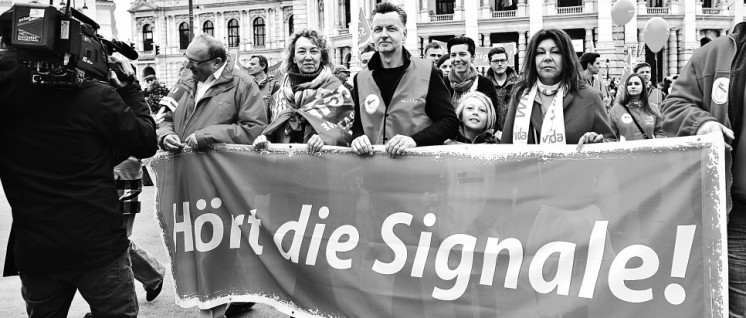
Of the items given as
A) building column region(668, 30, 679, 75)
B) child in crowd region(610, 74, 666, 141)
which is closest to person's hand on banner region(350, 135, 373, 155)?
child in crowd region(610, 74, 666, 141)

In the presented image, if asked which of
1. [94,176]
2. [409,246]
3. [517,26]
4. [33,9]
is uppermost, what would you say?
[517,26]

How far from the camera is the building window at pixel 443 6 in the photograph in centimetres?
5669

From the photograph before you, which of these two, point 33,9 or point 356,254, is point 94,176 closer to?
point 33,9

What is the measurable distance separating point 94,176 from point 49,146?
0.25 metres

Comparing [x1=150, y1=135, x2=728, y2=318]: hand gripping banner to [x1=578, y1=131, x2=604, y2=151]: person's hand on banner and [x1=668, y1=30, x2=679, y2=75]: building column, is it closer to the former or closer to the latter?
[x1=578, y1=131, x2=604, y2=151]: person's hand on banner

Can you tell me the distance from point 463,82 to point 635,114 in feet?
11.0

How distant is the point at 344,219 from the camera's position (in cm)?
427

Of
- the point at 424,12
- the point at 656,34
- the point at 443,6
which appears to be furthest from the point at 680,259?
the point at 443,6

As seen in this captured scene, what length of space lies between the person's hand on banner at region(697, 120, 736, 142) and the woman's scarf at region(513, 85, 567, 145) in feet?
3.20

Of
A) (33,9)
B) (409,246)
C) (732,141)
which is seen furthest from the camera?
(409,246)

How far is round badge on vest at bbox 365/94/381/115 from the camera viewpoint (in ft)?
14.9

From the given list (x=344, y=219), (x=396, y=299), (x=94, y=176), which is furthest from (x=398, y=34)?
(x=94, y=176)

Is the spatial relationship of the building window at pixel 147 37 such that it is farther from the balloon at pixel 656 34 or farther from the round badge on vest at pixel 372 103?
the round badge on vest at pixel 372 103

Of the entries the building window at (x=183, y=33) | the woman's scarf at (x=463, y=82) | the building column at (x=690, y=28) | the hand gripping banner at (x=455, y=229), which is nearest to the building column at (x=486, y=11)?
the building column at (x=690, y=28)
